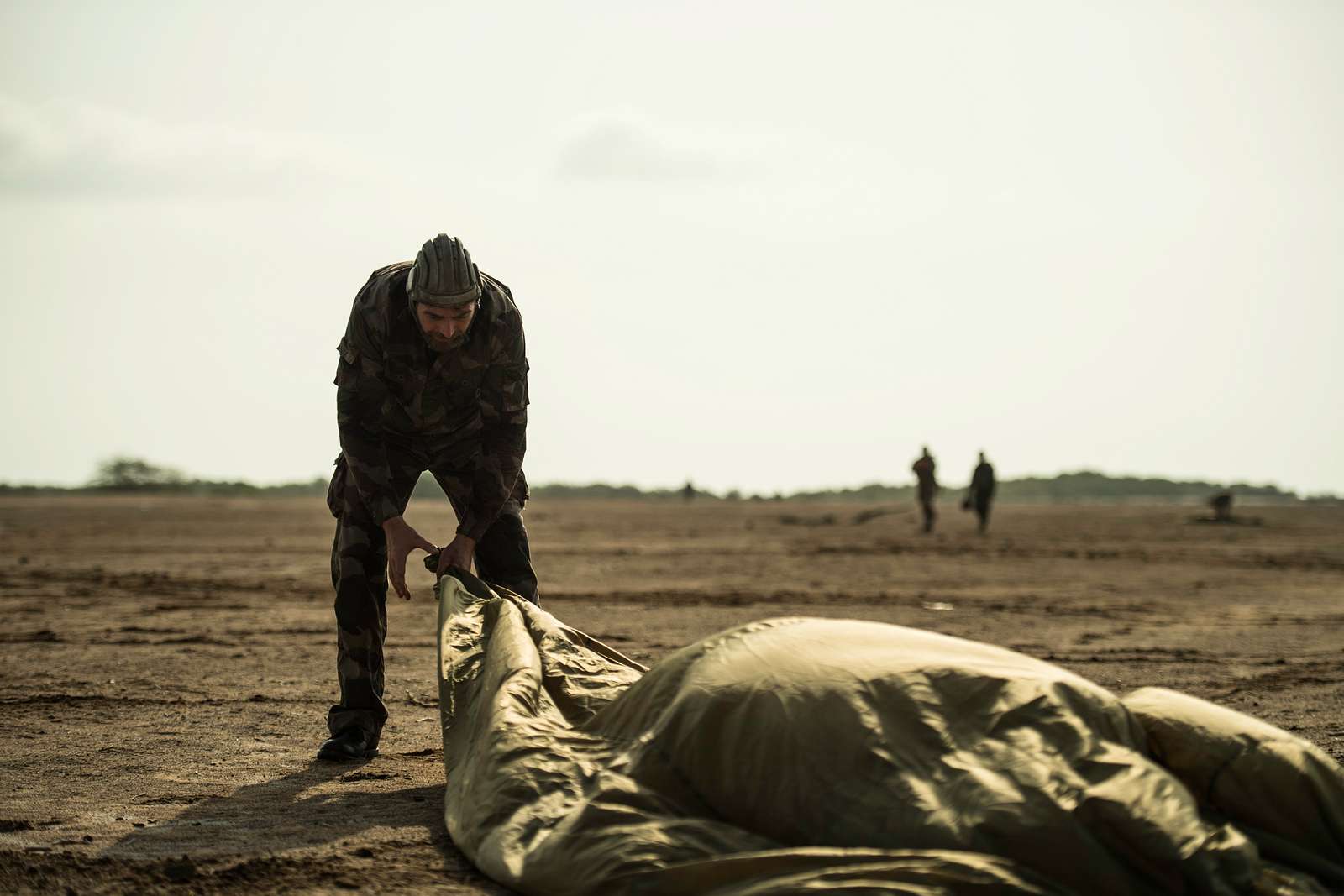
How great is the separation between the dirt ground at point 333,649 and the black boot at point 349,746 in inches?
5.4

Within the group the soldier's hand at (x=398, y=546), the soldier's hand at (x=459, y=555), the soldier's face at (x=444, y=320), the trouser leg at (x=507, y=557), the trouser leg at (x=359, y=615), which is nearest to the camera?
the soldier's face at (x=444, y=320)

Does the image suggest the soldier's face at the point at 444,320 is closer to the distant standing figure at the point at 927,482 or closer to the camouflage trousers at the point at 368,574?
the camouflage trousers at the point at 368,574

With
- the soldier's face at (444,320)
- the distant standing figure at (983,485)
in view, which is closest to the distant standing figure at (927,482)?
the distant standing figure at (983,485)

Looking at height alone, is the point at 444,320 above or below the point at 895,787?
above

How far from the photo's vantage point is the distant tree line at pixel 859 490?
3248 inches

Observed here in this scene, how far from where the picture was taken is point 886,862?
118 inches

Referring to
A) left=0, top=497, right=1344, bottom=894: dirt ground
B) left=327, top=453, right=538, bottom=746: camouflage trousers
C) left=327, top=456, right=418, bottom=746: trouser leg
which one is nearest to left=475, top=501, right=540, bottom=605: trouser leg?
left=327, top=453, right=538, bottom=746: camouflage trousers

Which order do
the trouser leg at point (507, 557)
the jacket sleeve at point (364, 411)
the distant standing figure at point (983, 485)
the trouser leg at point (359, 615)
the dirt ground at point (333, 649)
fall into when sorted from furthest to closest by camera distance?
the distant standing figure at point (983, 485), the trouser leg at point (507, 557), the trouser leg at point (359, 615), the jacket sleeve at point (364, 411), the dirt ground at point (333, 649)

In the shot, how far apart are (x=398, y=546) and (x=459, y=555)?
1.06 feet

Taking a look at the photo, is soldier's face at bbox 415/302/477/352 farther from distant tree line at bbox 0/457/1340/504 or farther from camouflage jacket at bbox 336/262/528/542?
distant tree line at bbox 0/457/1340/504

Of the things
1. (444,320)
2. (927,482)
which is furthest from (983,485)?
(444,320)

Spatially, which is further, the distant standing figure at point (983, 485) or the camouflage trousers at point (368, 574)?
the distant standing figure at point (983, 485)

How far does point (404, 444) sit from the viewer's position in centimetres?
561

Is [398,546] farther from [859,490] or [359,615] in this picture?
[859,490]
